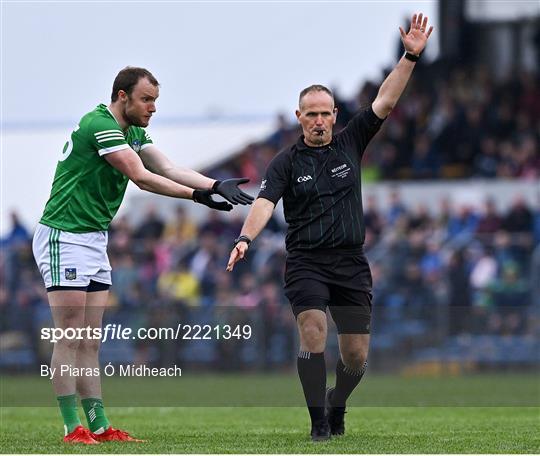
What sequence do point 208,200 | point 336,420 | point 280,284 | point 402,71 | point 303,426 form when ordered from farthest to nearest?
point 280,284
point 303,426
point 336,420
point 402,71
point 208,200

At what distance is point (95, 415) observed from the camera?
9344mm

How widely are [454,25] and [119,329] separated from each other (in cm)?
1303

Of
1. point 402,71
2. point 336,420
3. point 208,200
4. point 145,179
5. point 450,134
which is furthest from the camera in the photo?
point 450,134

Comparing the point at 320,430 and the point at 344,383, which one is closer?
the point at 320,430

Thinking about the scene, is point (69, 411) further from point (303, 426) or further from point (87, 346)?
point (303, 426)

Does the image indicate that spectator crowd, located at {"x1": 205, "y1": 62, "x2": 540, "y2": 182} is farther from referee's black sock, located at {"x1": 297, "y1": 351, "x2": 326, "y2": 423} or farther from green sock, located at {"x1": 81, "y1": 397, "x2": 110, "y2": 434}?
green sock, located at {"x1": 81, "y1": 397, "x2": 110, "y2": 434}

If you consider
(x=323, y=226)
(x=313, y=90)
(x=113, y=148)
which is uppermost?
(x=313, y=90)

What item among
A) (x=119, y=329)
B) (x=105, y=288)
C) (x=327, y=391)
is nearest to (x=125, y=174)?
(x=105, y=288)

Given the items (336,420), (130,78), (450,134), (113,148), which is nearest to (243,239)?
(113,148)

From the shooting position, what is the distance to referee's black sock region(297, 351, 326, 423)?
920 cm

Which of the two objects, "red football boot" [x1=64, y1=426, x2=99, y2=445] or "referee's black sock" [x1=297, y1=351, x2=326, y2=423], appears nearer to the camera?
"red football boot" [x1=64, y1=426, x2=99, y2=445]

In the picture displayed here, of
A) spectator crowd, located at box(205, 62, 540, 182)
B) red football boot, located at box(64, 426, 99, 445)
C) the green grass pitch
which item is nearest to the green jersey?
red football boot, located at box(64, 426, 99, 445)

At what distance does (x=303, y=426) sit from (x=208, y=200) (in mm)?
2581

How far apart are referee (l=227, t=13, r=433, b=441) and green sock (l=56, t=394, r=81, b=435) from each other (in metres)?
1.53
